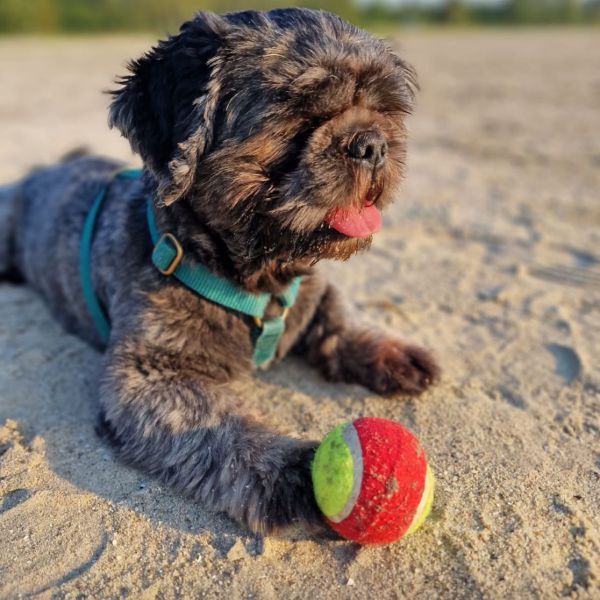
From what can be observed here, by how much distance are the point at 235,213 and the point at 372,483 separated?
137cm

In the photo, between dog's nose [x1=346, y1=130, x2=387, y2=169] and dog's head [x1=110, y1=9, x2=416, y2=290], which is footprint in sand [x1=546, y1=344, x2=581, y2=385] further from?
dog's nose [x1=346, y1=130, x2=387, y2=169]

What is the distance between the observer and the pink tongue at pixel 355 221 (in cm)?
308

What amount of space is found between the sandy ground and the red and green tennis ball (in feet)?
0.57

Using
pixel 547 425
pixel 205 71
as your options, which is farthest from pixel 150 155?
pixel 547 425

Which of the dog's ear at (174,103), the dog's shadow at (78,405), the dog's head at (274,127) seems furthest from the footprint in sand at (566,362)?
the dog's ear at (174,103)

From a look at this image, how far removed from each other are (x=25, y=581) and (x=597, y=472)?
2603mm

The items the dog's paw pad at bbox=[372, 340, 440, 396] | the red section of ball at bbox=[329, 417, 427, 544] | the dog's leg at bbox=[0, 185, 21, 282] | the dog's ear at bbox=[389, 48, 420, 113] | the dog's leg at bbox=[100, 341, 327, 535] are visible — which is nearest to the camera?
the red section of ball at bbox=[329, 417, 427, 544]

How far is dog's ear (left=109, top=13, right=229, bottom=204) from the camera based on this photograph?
306 cm

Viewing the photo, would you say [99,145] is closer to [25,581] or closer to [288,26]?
[288,26]

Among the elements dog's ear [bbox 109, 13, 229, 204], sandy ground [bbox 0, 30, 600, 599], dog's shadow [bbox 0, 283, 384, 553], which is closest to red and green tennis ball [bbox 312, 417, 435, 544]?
sandy ground [bbox 0, 30, 600, 599]

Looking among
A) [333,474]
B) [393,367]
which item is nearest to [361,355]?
[393,367]

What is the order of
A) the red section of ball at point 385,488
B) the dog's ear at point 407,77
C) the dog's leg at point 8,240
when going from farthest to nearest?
the dog's leg at point 8,240
the dog's ear at point 407,77
the red section of ball at point 385,488

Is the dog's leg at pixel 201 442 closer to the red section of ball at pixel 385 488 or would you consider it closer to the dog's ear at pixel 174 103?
the red section of ball at pixel 385 488

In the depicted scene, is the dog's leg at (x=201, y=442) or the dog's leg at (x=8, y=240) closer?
the dog's leg at (x=201, y=442)
